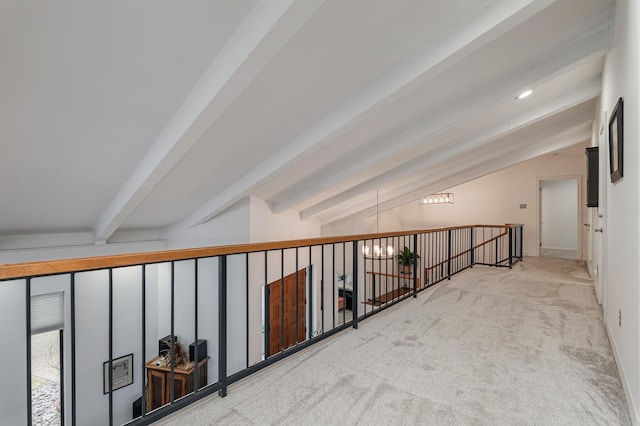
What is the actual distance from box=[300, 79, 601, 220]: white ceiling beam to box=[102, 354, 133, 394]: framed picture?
4020 mm

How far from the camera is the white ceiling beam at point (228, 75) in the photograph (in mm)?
1777

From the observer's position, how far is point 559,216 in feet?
31.9

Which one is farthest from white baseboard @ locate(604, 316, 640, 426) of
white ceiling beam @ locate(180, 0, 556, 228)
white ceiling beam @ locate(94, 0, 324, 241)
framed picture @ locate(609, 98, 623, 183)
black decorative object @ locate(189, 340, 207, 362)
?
black decorative object @ locate(189, 340, 207, 362)

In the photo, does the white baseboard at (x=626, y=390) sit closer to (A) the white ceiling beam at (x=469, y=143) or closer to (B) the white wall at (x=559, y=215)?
(A) the white ceiling beam at (x=469, y=143)

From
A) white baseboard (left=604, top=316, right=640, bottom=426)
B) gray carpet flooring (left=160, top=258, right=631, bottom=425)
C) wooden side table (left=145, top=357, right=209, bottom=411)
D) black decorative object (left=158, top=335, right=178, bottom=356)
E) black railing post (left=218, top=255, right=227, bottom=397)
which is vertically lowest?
wooden side table (left=145, top=357, right=209, bottom=411)

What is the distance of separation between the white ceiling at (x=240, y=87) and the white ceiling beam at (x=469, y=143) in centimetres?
3

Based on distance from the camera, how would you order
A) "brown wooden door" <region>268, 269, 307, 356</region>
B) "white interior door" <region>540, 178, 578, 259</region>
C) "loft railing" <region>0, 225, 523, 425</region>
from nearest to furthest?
"loft railing" <region>0, 225, 523, 425</region>
"brown wooden door" <region>268, 269, 307, 356</region>
"white interior door" <region>540, 178, 578, 259</region>

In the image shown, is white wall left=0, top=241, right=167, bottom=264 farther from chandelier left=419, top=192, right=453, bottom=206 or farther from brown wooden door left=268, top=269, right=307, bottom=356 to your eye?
chandelier left=419, top=192, right=453, bottom=206

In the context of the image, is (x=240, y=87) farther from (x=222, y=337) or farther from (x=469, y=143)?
(x=469, y=143)

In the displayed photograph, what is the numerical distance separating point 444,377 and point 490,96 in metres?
2.89

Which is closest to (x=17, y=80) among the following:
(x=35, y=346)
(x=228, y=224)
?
(x=228, y=224)

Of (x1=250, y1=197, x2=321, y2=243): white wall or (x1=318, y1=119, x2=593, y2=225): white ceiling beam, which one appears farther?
(x1=318, y1=119, x2=593, y2=225): white ceiling beam

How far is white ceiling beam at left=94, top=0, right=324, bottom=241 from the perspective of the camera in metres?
1.78

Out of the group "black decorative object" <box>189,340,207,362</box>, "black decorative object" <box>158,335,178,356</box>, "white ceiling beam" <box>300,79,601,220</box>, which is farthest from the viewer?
"black decorative object" <box>158,335,178,356</box>
